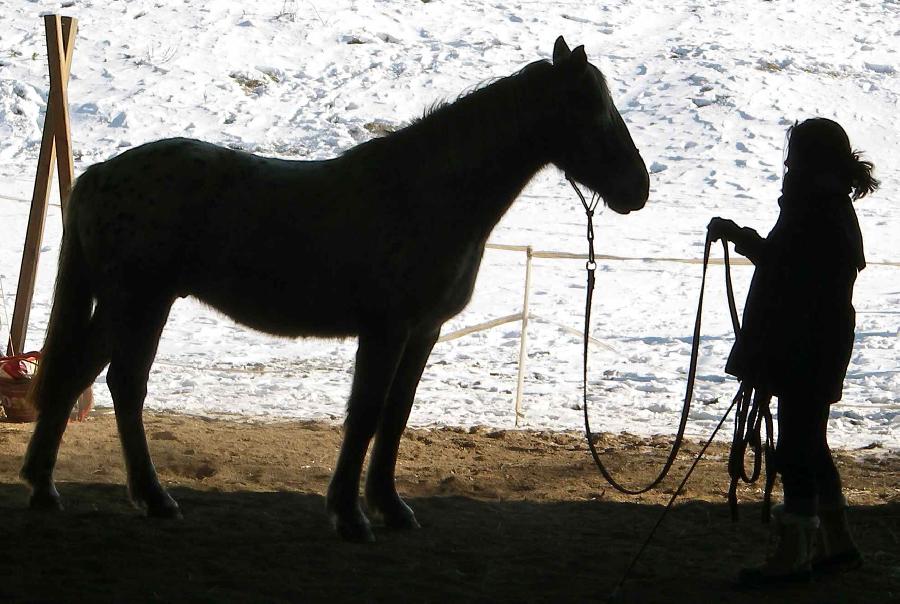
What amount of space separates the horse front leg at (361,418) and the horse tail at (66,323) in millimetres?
1264

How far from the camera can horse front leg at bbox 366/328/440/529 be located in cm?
418

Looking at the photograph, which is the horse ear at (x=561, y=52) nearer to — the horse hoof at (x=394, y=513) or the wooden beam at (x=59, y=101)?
the horse hoof at (x=394, y=513)

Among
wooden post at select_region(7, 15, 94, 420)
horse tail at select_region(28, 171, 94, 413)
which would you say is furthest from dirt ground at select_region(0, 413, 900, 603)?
wooden post at select_region(7, 15, 94, 420)

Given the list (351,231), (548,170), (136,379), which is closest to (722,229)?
(351,231)

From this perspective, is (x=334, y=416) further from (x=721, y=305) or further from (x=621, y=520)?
(x=721, y=305)

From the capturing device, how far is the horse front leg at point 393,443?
418 cm

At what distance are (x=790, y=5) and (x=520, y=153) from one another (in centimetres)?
1621

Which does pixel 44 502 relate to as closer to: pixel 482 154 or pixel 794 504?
pixel 482 154

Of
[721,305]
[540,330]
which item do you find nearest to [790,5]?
[721,305]

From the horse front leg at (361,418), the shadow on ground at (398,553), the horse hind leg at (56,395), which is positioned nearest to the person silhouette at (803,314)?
the shadow on ground at (398,553)

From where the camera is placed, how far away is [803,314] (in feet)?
10.8

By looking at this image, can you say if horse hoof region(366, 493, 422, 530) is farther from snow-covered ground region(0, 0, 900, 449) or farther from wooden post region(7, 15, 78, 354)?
wooden post region(7, 15, 78, 354)

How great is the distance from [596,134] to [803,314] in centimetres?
111

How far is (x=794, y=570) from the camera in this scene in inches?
132
